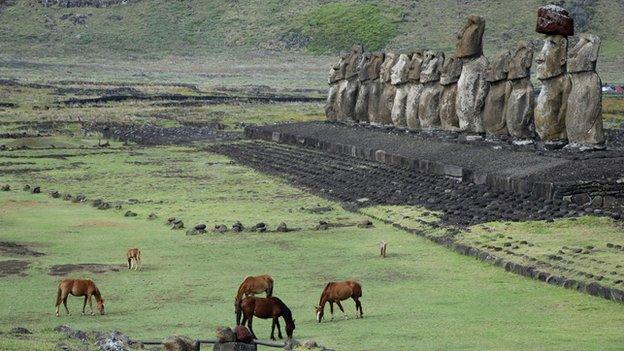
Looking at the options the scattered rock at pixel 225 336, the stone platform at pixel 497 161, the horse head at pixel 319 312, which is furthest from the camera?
the stone platform at pixel 497 161

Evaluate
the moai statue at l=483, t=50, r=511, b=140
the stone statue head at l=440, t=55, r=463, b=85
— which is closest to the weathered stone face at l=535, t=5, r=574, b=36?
the moai statue at l=483, t=50, r=511, b=140

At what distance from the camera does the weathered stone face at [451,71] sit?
4150cm

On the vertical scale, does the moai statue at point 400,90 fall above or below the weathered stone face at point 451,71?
below

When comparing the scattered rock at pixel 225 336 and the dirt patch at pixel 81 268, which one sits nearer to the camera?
the scattered rock at pixel 225 336

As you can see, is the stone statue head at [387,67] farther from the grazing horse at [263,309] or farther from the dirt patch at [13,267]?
the grazing horse at [263,309]

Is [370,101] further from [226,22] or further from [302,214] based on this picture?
[226,22]

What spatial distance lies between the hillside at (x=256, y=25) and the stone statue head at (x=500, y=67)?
67.7 m

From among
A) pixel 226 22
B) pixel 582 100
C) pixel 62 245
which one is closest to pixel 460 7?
pixel 226 22

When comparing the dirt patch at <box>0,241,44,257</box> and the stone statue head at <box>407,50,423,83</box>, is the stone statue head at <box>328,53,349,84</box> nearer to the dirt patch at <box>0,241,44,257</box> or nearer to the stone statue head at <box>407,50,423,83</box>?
the stone statue head at <box>407,50,423,83</box>

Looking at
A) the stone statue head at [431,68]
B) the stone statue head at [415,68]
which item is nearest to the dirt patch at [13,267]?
the stone statue head at [431,68]

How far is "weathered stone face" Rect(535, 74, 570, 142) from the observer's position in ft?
111

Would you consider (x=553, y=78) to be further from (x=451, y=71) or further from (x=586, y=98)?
(x=451, y=71)

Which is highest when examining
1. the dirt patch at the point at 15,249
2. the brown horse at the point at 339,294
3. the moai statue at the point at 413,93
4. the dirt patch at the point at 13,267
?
the moai statue at the point at 413,93

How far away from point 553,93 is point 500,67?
387 cm
